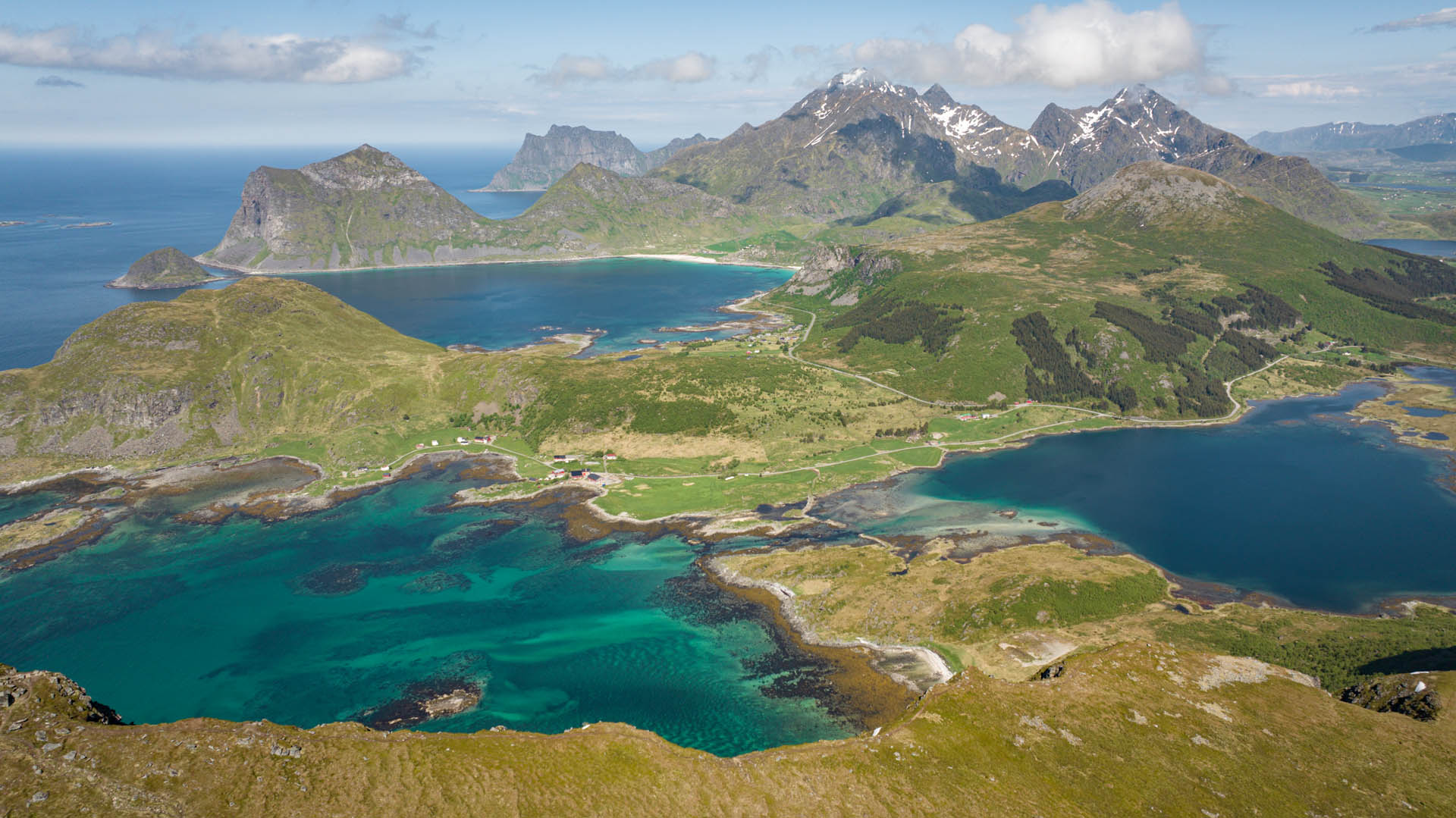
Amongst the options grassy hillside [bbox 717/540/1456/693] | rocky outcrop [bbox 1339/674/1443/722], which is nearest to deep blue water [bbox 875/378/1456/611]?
grassy hillside [bbox 717/540/1456/693]

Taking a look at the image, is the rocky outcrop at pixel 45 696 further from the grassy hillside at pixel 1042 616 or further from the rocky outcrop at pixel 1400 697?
the rocky outcrop at pixel 1400 697

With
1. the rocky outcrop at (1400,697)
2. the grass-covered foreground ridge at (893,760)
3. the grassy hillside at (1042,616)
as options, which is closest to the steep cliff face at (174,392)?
the grassy hillside at (1042,616)

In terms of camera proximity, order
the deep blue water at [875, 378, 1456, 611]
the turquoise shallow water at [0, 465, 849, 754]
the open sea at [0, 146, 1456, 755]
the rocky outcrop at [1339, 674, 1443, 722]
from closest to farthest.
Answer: the rocky outcrop at [1339, 674, 1443, 722], the turquoise shallow water at [0, 465, 849, 754], the open sea at [0, 146, 1456, 755], the deep blue water at [875, 378, 1456, 611]

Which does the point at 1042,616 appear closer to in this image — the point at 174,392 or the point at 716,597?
the point at 716,597

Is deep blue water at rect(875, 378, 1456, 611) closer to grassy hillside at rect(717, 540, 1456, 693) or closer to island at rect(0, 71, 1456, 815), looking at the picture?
island at rect(0, 71, 1456, 815)

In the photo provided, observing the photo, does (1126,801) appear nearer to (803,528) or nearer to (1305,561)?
(803,528)

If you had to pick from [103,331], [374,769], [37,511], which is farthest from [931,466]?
[103,331]
